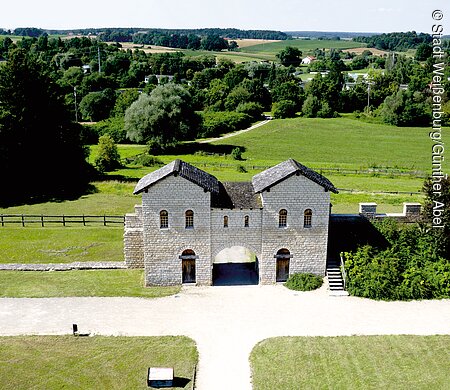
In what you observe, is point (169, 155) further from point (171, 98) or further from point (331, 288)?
point (331, 288)

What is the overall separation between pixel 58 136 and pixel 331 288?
3890 centimetres

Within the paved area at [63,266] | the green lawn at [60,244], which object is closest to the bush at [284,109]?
the green lawn at [60,244]

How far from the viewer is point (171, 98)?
8269 centimetres

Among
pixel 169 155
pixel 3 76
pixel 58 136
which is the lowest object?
pixel 169 155

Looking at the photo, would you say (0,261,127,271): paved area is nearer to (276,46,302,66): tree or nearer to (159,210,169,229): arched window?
(159,210,169,229): arched window

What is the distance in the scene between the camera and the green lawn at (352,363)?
24203mm

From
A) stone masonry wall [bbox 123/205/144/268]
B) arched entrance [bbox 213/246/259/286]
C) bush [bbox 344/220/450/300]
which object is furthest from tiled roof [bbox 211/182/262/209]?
bush [bbox 344/220/450/300]

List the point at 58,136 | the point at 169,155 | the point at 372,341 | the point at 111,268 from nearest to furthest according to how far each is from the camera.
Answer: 1. the point at 372,341
2. the point at 111,268
3. the point at 58,136
4. the point at 169,155

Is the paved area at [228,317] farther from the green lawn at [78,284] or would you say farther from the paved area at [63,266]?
the paved area at [63,266]

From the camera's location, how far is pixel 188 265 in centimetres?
3406

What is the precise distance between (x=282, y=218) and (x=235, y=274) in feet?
17.2

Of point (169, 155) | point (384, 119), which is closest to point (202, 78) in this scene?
point (384, 119)

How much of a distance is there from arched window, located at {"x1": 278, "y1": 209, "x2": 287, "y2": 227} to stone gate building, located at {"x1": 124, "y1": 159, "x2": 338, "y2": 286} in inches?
2.4

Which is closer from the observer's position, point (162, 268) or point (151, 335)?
point (151, 335)
